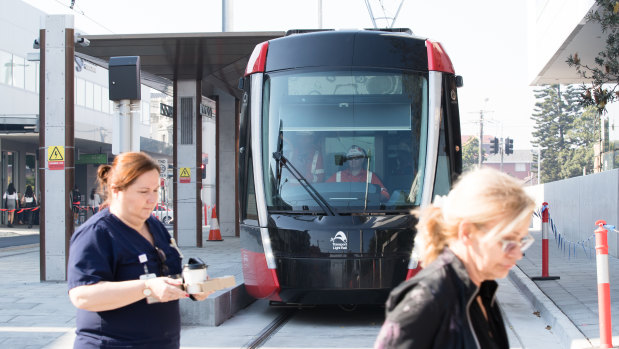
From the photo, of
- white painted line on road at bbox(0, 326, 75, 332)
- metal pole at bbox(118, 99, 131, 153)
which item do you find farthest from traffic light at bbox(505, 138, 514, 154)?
white painted line on road at bbox(0, 326, 75, 332)

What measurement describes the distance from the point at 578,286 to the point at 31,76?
31160 mm

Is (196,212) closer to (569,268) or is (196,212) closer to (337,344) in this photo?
(569,268)

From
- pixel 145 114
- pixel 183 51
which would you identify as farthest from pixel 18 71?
pixel 183 51

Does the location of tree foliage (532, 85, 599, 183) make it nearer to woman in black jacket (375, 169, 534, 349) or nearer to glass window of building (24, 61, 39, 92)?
glass window of building (24, 61, 39, 92)

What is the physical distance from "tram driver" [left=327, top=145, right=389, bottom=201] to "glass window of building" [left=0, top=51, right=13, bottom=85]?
93.2 ft

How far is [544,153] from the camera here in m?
85.4

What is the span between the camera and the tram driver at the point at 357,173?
8.31 m

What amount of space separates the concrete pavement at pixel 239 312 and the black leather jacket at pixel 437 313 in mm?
4941

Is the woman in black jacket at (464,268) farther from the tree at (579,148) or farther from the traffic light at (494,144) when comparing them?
the tree at (579,148)

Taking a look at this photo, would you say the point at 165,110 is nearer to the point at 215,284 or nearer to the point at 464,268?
the point at 215,284

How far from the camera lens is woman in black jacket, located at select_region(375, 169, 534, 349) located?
2.00m

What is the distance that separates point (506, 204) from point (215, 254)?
13996 mm

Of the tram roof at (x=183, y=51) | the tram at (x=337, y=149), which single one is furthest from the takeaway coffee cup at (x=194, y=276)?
the tram roof at (x=183, y=51)

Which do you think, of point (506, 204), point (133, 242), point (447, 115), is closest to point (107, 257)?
point (133, 242)
